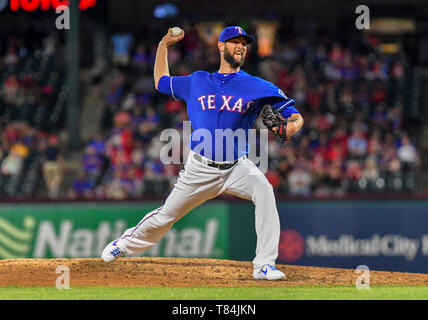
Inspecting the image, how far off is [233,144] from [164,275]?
139 centimetres

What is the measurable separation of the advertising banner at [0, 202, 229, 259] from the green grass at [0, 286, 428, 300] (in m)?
3.73

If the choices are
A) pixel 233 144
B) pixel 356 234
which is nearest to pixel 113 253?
pixel 233 144

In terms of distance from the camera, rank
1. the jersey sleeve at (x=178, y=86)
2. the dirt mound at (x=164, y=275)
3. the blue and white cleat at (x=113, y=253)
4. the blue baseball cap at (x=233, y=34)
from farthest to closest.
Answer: the blue and white cleat at (x=113, y=253) < the jersey sleeve at (x=178, y=86) < the dirt mound at (x=164, y=275) < the blue baseball cap at (x=233, y=34)

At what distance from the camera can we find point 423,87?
1761 cm

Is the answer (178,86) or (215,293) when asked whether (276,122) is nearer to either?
(178,86)

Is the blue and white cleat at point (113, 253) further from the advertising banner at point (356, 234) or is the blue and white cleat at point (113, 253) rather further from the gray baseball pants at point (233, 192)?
the advertising banner at point (356, 234)

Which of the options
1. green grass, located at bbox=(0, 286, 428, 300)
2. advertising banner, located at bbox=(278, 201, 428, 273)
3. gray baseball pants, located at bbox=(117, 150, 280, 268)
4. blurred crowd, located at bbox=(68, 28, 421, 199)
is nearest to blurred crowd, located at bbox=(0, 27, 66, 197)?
blurred crowd, located at bbox=(68, 28, 421, 199)

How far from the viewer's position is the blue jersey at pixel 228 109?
6.66m

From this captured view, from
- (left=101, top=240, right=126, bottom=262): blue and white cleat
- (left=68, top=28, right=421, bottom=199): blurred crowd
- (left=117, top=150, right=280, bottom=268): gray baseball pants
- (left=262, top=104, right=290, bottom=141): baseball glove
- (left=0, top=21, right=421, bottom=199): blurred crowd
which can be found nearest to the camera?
(left=262, top=104, right=290, bottom=141): baseball glove

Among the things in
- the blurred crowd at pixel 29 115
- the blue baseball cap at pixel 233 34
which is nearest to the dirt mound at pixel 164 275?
the blue baseball cap at pixel 233 34

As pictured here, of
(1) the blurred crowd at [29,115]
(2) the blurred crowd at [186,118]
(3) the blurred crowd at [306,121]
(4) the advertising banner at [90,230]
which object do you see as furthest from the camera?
(1) the blurred crowd at [29,115]

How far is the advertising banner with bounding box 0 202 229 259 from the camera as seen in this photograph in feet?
34.1

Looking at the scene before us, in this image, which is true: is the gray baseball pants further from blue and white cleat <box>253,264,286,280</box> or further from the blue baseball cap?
the blue baseball cap

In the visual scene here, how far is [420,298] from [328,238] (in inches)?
171
